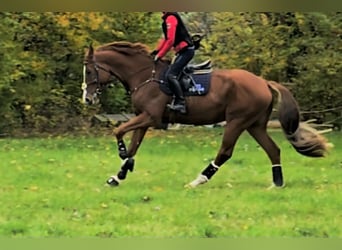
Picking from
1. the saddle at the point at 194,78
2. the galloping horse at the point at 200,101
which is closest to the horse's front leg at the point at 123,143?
the galloping horse at the point at 200,101

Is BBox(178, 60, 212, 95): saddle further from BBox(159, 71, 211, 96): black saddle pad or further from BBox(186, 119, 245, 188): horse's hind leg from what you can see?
BBox(186, 119, 245, 188): horse's hind leg

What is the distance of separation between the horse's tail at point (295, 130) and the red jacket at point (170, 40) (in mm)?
660

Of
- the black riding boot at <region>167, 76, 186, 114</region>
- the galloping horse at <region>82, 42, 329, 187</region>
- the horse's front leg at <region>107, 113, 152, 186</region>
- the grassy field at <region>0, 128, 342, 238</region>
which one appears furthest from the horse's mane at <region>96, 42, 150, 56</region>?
the grassy field at <region>0, 128, 342, 238</region>

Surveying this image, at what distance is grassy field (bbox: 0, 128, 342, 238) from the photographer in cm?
379

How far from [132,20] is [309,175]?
2.09m

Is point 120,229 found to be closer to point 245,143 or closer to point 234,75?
point 234,75

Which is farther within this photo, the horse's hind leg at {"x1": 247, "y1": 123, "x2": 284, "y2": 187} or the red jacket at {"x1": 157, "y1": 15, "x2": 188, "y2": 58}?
the horse's hind leg at {"x1": 247, "y1": 123, "x2": 284, "y2": 187}

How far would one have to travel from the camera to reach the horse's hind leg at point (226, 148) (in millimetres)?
4707

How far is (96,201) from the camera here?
424 cm

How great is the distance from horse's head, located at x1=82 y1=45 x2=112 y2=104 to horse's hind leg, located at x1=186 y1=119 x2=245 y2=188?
2.64 ft

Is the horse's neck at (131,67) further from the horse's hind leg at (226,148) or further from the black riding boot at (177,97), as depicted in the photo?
the horse's hind leg at (226,148)

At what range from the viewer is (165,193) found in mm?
4426

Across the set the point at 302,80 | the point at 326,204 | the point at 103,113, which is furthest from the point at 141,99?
the point at 302,80

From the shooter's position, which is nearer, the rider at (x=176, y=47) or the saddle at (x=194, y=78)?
the rider at (x=176, y=47)
